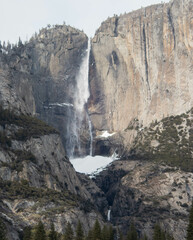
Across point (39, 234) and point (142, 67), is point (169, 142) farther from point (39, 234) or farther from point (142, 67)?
point (39, 234)

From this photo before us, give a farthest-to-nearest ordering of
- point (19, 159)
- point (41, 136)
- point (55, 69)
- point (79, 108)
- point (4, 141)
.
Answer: point (79, 108)
point (55, 69)
point (41, 136)
point (4, 141)
point (19, 159)

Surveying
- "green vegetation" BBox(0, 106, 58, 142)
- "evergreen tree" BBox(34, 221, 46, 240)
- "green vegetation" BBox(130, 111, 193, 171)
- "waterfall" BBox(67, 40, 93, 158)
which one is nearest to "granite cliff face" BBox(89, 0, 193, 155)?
"waterfall" BBox(67, 40, 93, 158)

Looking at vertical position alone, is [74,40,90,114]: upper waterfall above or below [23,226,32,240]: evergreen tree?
above

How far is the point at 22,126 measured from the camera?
12025cm

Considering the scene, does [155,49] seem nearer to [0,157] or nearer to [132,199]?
[132,199]

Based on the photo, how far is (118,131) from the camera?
164 metres

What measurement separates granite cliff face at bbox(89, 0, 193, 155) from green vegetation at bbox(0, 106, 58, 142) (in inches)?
1483

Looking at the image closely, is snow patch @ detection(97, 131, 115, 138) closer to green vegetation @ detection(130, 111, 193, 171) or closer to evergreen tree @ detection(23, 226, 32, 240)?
green vegetation @ detection(130, 111, 193, 171)

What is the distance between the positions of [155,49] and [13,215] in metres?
81.1

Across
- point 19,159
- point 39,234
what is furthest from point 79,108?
point 39,234

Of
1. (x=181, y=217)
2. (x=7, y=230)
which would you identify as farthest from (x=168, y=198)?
(x=7, y=230)

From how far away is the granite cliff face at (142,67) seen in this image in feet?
499

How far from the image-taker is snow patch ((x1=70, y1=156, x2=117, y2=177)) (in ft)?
511

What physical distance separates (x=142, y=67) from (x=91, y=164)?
3105 centimetres
